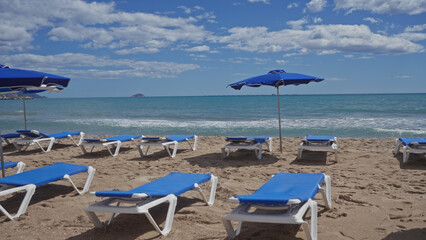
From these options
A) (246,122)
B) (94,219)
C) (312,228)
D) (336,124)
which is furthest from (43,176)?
(246,122)

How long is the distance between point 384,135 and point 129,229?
38.2ft

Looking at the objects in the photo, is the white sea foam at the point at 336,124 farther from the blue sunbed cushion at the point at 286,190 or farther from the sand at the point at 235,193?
the blue sunbed cushion at the point at 286,190

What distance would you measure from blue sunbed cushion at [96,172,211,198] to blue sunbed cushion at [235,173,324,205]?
81 centimetres

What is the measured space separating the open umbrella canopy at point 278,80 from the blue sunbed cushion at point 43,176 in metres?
3.57

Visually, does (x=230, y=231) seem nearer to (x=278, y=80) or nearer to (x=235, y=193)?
(x=235, y=193)

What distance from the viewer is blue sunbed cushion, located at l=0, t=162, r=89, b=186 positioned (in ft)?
13.6

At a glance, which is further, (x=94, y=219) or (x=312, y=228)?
(x=94, y=219)

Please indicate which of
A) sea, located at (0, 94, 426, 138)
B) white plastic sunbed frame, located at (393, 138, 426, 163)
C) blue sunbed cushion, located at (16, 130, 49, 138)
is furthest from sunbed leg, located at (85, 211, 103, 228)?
sea, located at (0, 94, 426, 138)

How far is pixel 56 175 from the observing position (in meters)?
4.49

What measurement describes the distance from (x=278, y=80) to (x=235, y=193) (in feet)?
9.14

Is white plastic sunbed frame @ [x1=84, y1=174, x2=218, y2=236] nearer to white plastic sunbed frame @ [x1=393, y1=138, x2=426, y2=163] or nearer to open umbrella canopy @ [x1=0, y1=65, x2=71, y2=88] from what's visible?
open umbrella canopy @ [x1=0, y1=65, x2=71, y2=88]

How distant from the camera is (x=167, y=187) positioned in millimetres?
3750

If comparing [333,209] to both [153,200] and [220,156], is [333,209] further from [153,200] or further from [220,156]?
[220,156]

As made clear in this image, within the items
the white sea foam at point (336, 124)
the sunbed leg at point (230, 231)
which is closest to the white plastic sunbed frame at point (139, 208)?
the sunbed leg at point (230, 231)
